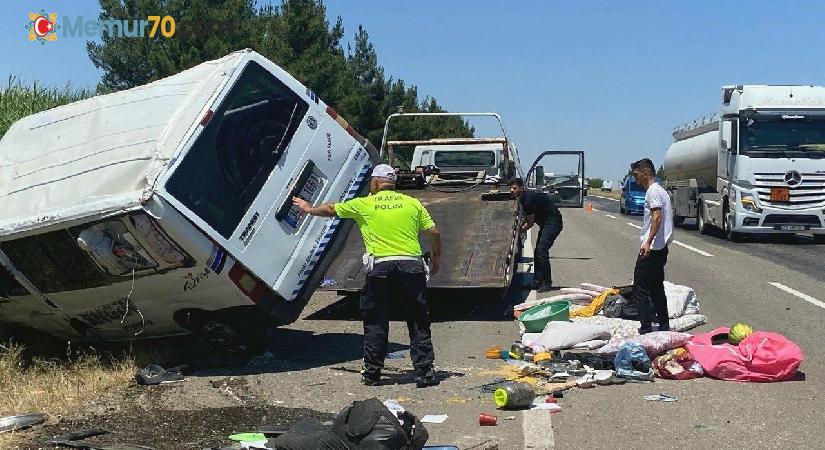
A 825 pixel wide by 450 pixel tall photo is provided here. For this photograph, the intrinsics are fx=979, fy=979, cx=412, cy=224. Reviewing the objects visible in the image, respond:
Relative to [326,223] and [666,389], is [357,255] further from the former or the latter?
[666,389]

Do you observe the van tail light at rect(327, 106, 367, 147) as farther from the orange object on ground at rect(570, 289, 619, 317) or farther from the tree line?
the tree line

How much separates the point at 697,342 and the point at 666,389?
1.18m

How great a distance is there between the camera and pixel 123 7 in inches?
1496

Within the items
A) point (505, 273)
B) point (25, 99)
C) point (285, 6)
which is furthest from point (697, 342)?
point (285, 6)

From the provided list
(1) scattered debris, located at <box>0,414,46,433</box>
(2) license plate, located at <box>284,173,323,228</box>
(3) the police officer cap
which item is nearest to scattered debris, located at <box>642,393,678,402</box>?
(3) the police officer cap

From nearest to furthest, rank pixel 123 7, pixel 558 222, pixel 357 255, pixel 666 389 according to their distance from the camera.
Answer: pixel 666 389 < pixel 357 255 < pixel 558 222 < pixel 123 7

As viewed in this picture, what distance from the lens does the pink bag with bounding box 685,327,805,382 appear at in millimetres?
7629

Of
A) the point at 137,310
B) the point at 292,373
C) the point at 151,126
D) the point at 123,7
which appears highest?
the point at 123,7

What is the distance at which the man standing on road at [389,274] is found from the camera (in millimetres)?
7656

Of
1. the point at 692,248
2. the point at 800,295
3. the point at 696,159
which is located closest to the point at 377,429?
the point at 800,295

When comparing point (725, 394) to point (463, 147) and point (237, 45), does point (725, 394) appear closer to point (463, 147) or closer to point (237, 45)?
point (463, 147)

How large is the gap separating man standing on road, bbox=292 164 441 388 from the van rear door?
1.21 ft

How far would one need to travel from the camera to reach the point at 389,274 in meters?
7.65

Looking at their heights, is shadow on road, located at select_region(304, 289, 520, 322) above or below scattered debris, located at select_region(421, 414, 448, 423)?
below
